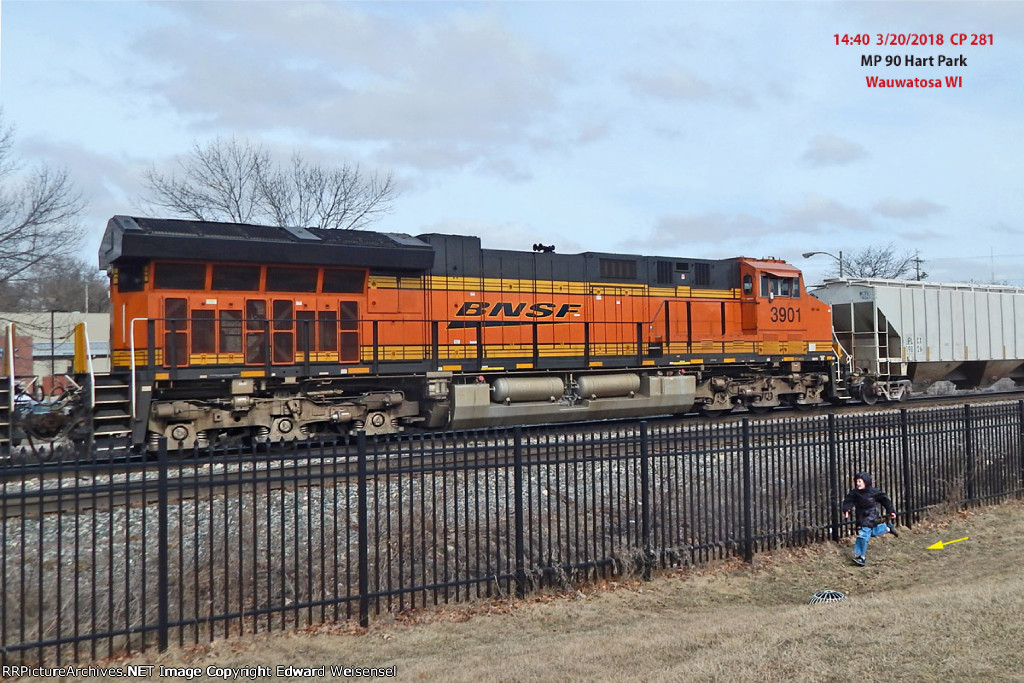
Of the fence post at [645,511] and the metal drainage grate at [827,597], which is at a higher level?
the fence post at [645,511]

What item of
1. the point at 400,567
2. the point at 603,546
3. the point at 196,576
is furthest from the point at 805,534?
the point at 196,576

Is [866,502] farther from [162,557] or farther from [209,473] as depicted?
[162,557]

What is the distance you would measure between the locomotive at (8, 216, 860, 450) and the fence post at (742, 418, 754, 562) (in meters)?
6.89

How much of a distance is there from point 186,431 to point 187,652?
6905 mm

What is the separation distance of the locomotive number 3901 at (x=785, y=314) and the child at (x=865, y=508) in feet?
Answer: 34.3

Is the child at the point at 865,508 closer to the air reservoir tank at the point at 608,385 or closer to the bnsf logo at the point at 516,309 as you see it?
the air reservoir tank at the point at 608,385

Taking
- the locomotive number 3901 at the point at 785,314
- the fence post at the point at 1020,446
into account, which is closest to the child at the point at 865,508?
the fence post at the point at 1020,446

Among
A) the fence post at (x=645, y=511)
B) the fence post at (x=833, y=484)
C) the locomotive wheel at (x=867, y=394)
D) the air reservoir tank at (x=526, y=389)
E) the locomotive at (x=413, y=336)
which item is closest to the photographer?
the fence post at (x=645, y=511)

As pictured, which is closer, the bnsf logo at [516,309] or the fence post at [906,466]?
the fence post at [906,466]

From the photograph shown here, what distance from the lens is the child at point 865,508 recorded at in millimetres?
8219

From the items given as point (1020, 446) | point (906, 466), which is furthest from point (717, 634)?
point (1020, 446)

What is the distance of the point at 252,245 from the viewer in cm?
1270

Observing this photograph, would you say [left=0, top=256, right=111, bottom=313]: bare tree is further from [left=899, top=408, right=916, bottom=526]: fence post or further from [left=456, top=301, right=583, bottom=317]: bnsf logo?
[left=899, top=408, right=916, bottom=526]: fence post

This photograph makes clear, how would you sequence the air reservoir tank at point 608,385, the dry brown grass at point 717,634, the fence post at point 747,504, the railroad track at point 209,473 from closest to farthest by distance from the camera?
the dry brown grass at point 717,634
the railroad track at point 209,473
the fence post at point 747,504
the air reservoir tank at point 608,385
